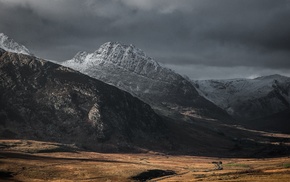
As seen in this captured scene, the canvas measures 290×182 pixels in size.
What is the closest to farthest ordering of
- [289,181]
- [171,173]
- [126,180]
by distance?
[289,181] → [126,180] → [171,173]

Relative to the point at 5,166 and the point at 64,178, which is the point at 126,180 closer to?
the point at 64,178

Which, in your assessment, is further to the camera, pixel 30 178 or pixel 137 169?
pixel 137 169

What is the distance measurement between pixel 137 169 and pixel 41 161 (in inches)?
1898

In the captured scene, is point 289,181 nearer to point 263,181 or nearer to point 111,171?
point 263,181

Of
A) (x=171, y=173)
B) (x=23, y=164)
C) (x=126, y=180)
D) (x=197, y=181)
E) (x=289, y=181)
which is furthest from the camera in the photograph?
(x=171, y=173)

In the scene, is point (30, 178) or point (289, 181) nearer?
point (289, 181)

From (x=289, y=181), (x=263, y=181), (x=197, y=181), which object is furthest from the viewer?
(x=197, y=181)

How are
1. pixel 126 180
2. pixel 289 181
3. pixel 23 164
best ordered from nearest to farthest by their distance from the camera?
pixel 289 181 → pixel 126 180 → pixel 23 164

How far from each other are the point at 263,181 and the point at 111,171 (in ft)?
251

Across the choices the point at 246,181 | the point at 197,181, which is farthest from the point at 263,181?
the point at 197,181

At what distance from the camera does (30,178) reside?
160 meters

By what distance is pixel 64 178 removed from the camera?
165000 mm

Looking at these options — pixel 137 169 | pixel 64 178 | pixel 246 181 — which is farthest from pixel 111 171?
pixel 246 181

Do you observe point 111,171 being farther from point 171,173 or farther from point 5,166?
point 5,166
